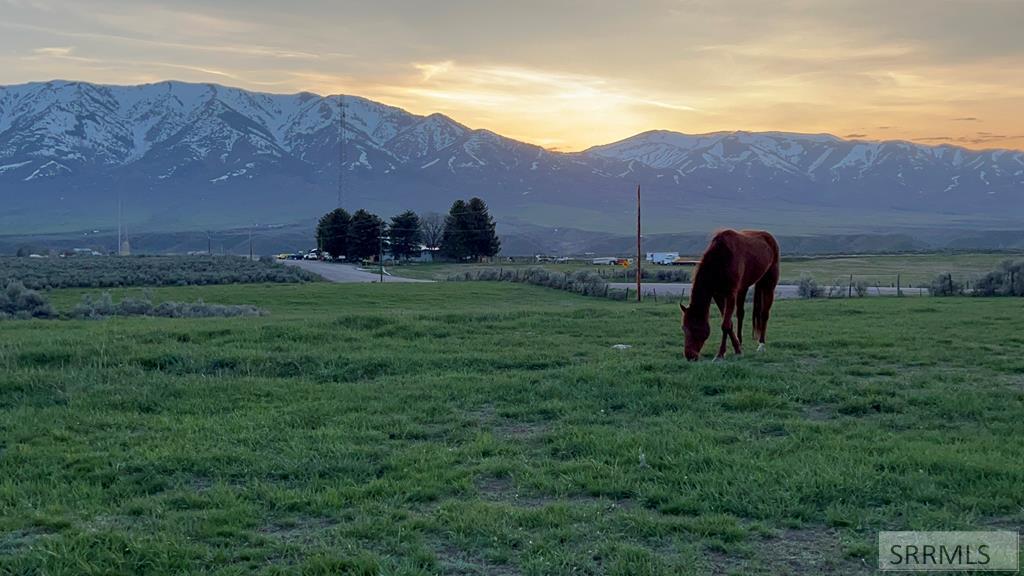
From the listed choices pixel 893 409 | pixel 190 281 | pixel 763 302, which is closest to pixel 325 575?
pixel 893 409

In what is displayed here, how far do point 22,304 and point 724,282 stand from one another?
2666 cm

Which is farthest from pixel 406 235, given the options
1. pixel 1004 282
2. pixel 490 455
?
pixel 490 455

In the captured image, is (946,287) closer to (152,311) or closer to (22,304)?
(152,311)

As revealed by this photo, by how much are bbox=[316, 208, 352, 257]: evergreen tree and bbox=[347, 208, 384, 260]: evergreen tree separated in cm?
124

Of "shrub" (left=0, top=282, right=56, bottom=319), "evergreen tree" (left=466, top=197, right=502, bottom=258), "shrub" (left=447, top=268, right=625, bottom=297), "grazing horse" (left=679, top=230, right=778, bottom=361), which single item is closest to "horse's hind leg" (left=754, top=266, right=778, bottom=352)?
"grazing horse" (left=679, top=230, right=778, bottom=361)

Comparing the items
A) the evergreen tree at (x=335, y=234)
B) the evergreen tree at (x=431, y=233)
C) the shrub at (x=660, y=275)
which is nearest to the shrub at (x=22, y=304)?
the shrub at (x=660, y=275)

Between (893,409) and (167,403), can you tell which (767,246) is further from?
(167,403)

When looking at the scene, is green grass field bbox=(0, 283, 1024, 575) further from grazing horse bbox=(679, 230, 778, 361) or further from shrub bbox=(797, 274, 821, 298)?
shrub bbox=(797, 274, 821, 298)

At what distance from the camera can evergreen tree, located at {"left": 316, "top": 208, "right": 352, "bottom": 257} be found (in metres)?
96.1

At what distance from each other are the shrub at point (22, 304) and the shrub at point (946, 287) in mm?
36599

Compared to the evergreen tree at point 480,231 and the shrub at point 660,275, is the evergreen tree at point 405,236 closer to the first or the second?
the evergreen tree at point 480,231

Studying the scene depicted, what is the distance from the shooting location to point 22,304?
29.5m

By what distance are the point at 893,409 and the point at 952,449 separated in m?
2.10

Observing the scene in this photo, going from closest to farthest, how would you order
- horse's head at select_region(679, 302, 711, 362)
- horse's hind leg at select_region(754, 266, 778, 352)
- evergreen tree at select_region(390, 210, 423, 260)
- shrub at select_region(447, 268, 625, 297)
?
horse's head at select_region(679, 302, 711, 362) < horse's hind leg at select_region(754, 266, 778, 352) < shrub at select_region(447, 268, 625, 297) < evergreen tree at select_region(390, 210, 423, 260)
